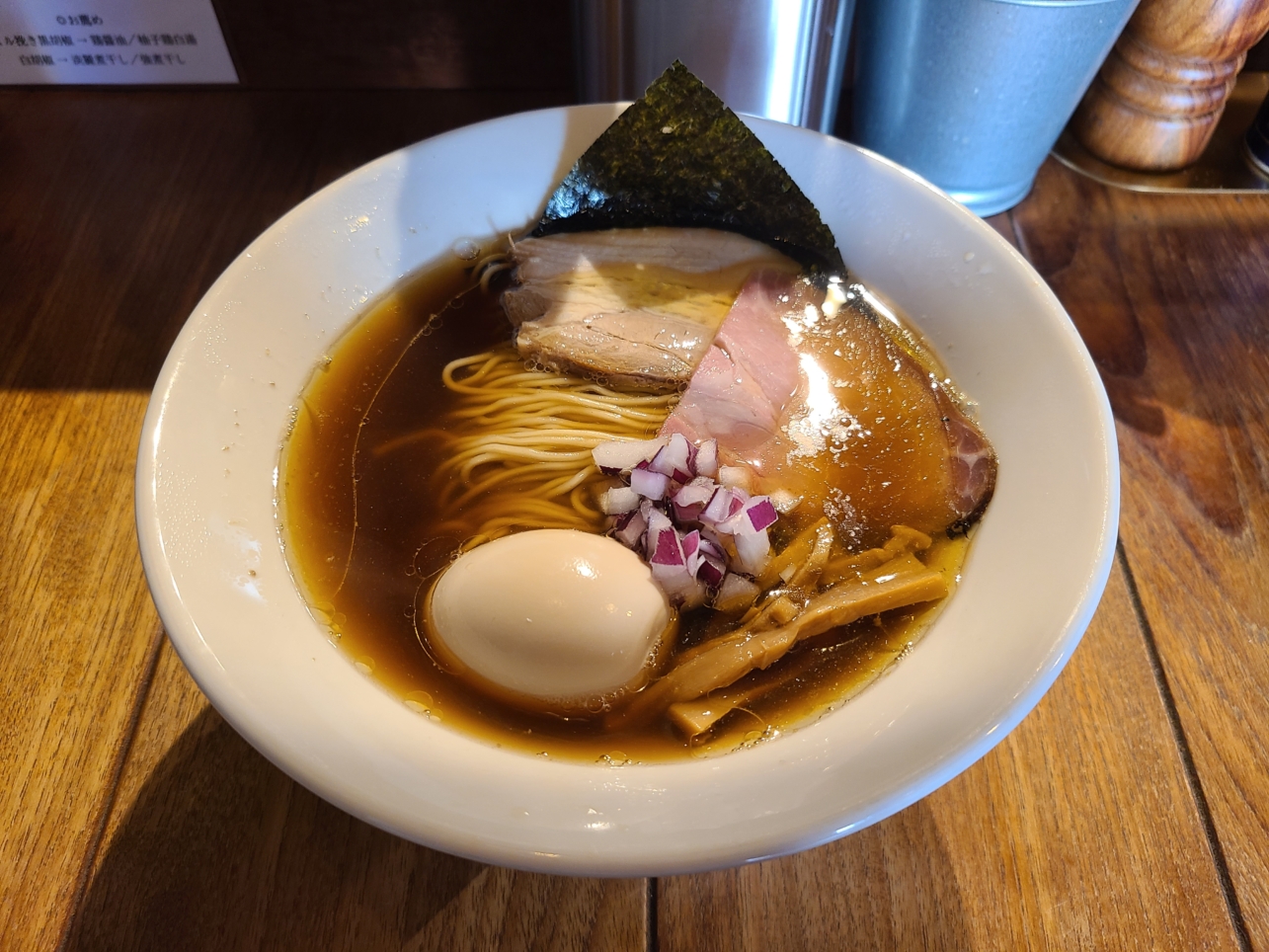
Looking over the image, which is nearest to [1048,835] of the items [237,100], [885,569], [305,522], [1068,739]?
[1068,739]

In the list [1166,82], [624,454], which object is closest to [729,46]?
[624,454]

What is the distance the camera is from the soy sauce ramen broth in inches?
45.2

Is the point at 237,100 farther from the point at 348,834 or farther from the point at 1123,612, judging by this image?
the point at 1123,612

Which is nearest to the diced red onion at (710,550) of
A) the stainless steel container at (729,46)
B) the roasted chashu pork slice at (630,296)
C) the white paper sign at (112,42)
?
the roasted chashu pork slice at (630,296)

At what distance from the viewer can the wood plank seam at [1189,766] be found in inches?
43.9

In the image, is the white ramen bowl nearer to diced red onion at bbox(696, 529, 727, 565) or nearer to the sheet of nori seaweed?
the sheet of nori seaweed

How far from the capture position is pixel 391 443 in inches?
58.6

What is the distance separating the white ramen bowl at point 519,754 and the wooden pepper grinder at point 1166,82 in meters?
0.95

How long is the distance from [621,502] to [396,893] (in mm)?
625

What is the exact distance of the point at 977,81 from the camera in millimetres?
1743

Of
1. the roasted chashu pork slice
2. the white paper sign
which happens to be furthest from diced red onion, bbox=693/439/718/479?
the white paper sign

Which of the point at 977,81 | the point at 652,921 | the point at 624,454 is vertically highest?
the point at 977,81

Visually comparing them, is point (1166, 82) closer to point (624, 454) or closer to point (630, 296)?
point (630, 296)

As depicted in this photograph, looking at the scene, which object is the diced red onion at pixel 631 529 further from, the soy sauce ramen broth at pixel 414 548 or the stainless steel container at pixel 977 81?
the stainless steel container at pixel 977 81
